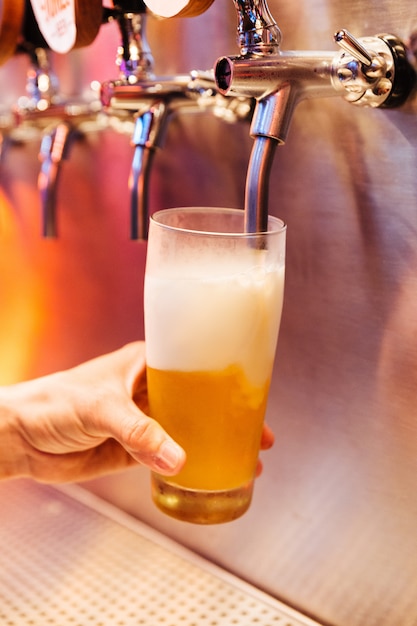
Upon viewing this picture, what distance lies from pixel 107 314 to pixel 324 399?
442mm

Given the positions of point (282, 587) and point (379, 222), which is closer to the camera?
point (379, 222)

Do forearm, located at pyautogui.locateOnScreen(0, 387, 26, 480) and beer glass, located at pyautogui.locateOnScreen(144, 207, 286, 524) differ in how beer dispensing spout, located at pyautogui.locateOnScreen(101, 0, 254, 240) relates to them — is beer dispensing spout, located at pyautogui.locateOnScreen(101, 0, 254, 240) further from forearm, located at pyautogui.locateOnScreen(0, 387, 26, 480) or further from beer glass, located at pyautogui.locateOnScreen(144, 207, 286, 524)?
forearm, located at pyautogui.locateOnScreen(0, 387, 26, 480)

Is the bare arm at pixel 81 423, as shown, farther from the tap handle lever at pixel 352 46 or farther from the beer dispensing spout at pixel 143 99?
the tap handle lever at pixel 352 46

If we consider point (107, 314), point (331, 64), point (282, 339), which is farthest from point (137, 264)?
point (331, 64)

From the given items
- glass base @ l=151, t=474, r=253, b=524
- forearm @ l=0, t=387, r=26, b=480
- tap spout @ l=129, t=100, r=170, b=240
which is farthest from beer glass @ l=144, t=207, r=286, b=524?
forearm @ l=0, t=387, r=26, b=480

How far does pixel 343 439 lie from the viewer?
0.82 meters

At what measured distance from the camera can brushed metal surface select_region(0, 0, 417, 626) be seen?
0.72 metres

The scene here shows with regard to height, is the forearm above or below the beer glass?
below

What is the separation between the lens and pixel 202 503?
0.73 metres

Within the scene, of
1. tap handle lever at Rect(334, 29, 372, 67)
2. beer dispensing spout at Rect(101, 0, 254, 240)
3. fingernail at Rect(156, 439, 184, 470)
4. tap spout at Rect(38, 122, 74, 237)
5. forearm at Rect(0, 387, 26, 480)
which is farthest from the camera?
tap spout at Rect(38, 122, 74, 237)

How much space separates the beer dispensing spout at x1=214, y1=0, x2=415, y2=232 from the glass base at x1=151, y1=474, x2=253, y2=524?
271mm

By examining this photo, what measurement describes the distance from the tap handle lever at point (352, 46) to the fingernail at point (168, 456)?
37 cm

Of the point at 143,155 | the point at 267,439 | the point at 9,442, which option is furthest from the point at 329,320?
the point at 9,442

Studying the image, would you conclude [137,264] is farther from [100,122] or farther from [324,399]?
[324,399]
